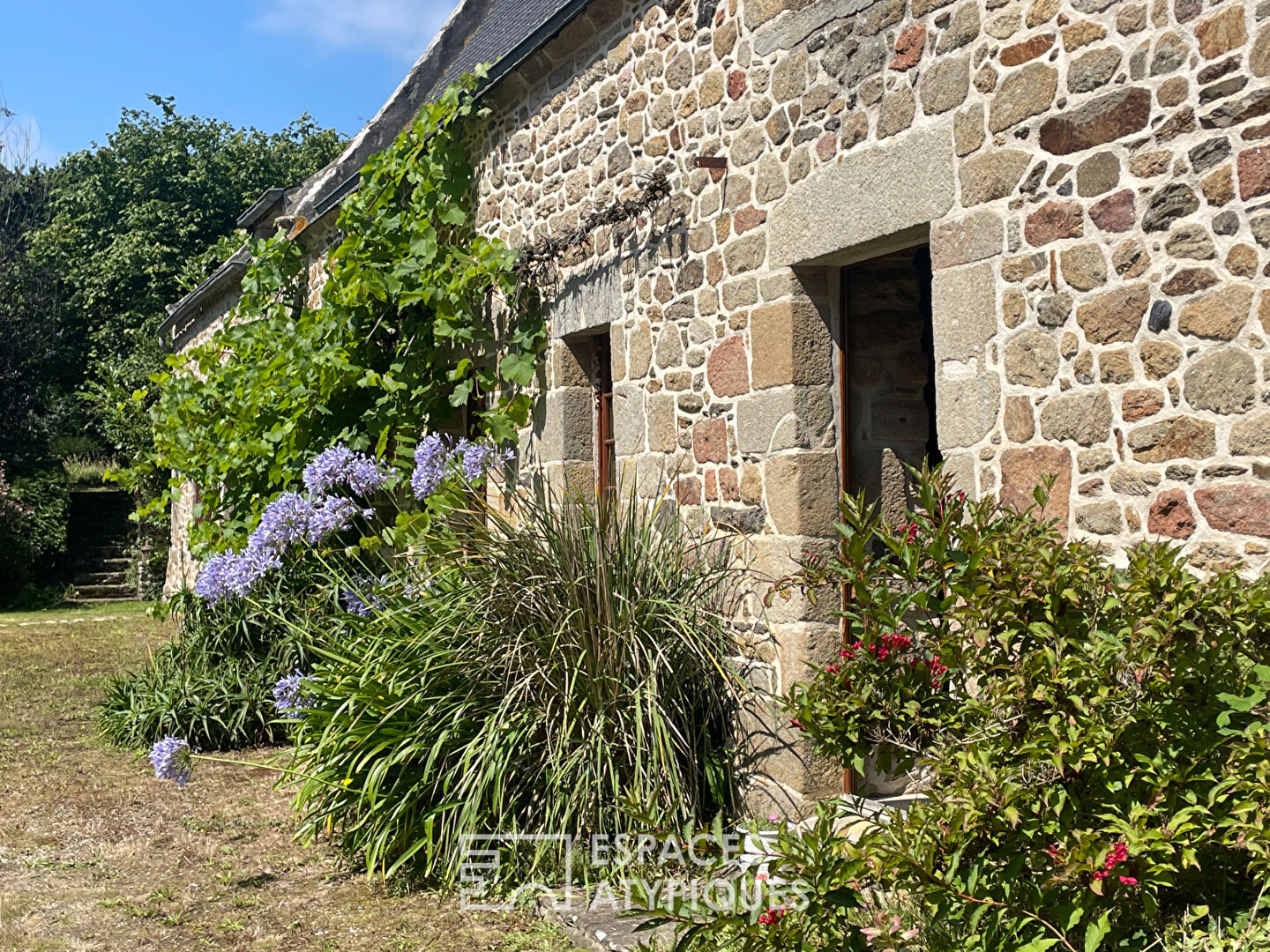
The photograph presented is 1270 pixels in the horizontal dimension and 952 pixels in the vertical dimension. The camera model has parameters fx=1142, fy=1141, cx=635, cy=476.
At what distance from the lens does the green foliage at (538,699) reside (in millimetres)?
4410

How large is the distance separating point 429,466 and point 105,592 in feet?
39.1

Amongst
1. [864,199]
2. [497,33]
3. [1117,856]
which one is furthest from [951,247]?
[497,33]

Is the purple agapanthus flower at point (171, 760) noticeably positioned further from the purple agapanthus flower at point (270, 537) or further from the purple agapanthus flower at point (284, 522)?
the purple agapanthus flower at point (284, 522)

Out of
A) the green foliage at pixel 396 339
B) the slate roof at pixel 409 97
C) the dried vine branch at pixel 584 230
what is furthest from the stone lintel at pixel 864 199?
the slate roof at pixel 409 97

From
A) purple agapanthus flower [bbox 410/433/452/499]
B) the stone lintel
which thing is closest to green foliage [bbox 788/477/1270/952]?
the stone lintel

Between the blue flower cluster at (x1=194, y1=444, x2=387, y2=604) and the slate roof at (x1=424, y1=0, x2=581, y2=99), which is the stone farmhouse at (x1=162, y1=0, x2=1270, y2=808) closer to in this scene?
the blue flower cluster at (x1=194, y1=444, x2=387, y2=604)

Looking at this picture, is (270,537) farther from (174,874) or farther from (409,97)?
(409,97)

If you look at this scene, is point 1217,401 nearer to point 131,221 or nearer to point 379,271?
point 379,271

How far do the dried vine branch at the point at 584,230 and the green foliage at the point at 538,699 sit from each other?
153 centimetres

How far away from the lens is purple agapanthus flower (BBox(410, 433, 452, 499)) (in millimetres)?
6527

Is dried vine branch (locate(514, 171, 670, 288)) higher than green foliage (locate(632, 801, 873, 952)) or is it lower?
higher

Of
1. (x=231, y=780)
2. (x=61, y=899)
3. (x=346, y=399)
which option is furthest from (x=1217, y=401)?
(x=346, y=399)

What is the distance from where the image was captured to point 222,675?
7020 mm

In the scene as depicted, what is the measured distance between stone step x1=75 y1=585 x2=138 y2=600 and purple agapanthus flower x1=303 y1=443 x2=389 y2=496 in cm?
1102
